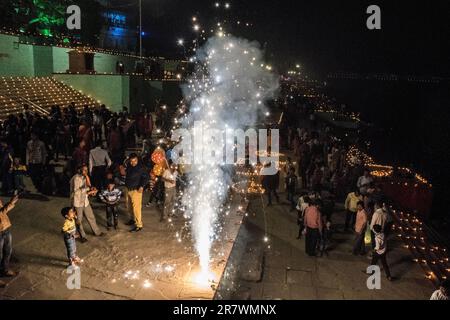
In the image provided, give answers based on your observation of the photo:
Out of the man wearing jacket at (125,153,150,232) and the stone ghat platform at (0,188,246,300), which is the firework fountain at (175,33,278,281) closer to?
the stone ghat platform at (0,188,246,300)

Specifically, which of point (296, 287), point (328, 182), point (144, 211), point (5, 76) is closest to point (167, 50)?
point (5, 76)

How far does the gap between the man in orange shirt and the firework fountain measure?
11.2 ft

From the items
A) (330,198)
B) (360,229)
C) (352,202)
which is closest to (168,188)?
(360,229)

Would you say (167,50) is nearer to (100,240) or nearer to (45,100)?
(45,100)

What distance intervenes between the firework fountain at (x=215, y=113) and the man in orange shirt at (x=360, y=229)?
3.42 m

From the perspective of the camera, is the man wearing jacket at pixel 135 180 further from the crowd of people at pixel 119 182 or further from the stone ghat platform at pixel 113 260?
the stone ghat platform at pixel 113 260

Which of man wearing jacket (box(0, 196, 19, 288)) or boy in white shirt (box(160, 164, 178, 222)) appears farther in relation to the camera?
boy in white shirt (box(160, 164, 178, 222))

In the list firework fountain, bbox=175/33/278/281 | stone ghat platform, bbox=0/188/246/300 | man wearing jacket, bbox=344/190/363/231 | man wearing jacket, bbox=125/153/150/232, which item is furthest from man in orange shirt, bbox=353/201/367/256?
man wearing jacket, bbox=125/153/150/232

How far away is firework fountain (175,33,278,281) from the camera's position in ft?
32.9

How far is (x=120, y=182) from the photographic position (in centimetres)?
1138

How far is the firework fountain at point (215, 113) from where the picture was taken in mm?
10031

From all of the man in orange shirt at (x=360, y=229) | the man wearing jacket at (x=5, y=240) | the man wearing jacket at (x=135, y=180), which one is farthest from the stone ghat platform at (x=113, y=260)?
the man in orange shirt at (x=360, y=229)

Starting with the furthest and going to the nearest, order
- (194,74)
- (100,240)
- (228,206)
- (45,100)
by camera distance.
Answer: (194,74) → (45,100) → (228,206) → (100,240)

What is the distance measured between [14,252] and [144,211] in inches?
129
